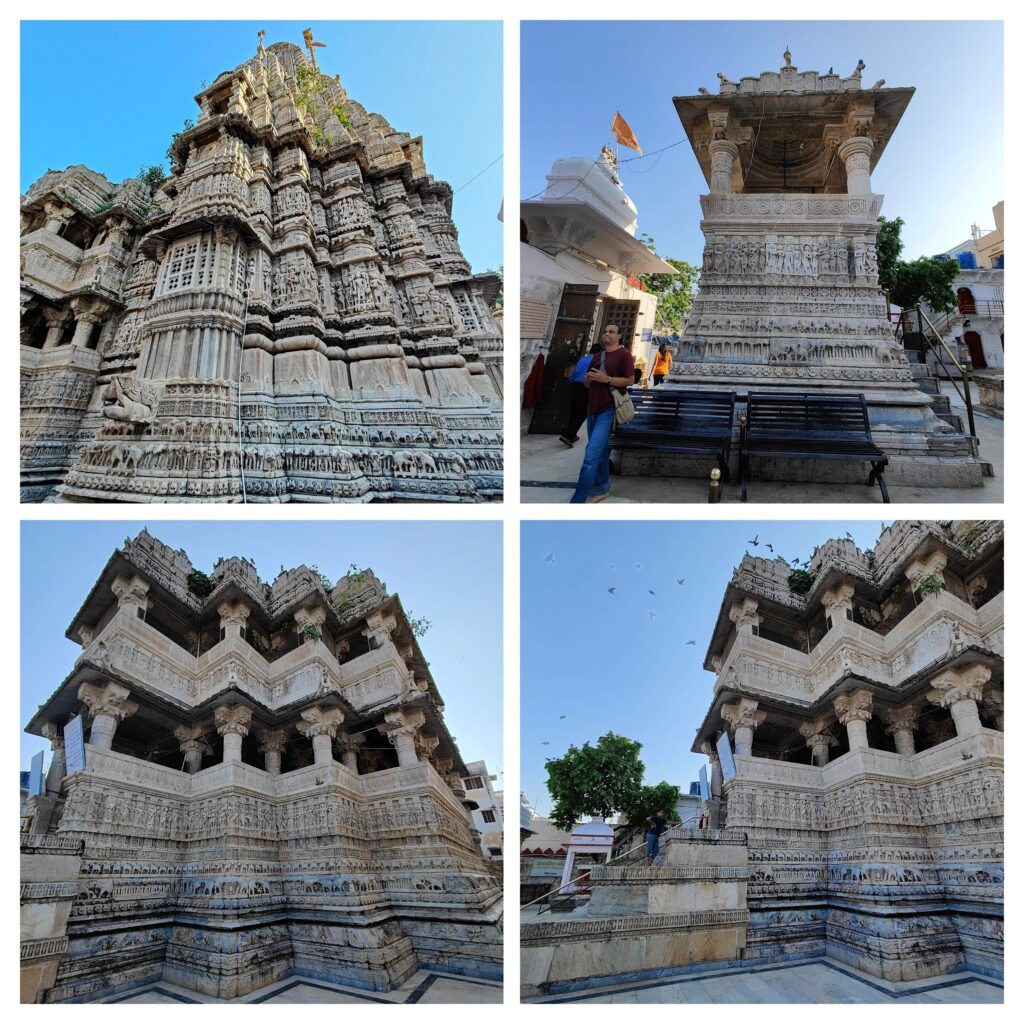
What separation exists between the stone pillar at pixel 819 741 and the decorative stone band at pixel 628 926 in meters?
2.60

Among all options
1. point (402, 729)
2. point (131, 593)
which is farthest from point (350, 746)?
point (131, 593)

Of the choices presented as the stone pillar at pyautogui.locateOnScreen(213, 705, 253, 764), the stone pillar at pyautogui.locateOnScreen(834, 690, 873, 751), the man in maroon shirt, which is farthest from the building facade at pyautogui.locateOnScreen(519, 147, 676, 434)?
the stone pillar at pyautogui.locateOnScreen(213, 705, 253, 764)

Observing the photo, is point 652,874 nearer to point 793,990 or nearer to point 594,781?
point 793,990

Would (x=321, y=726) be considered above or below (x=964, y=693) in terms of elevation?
below

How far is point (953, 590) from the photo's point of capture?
6371 mm

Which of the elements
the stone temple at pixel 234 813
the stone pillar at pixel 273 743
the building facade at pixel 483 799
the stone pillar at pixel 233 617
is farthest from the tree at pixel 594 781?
the stone pillar at pixel 233 617

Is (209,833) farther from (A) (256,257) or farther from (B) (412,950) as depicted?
(A) (256,257)

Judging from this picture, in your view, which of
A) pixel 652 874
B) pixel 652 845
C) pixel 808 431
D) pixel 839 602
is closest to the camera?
pixel 652 874

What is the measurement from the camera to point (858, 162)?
8.06 m

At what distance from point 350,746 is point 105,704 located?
3.14 m

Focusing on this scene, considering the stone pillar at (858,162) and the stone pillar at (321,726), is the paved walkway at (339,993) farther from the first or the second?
the stone pillar at (858,162)

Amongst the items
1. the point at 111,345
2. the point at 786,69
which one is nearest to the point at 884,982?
the point at 786,69

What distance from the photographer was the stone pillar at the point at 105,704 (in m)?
5.82

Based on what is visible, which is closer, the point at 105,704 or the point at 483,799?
the point at 105,704
